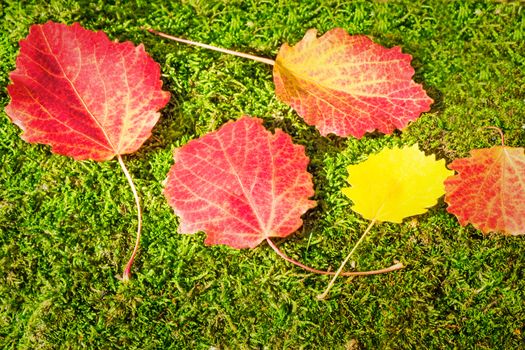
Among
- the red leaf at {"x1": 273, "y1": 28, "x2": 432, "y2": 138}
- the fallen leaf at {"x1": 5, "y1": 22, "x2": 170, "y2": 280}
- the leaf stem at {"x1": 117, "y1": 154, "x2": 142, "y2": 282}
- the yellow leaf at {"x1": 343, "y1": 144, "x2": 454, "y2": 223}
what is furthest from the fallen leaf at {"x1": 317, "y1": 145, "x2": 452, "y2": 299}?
the fallen leaf at {"x1": 5, "y1": 22, "x2": 170, "y2": 280}

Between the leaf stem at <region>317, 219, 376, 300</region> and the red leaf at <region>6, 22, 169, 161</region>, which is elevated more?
the red leaf at <region>6, 22, 169, 161</region>

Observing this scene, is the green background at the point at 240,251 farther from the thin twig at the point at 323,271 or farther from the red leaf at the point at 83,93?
the red leaf at the point at 83,93

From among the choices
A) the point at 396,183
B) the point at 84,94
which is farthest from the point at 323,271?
the point at 84,94

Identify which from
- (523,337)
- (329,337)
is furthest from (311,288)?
(523,337)

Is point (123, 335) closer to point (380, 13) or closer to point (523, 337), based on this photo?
point (523, 337)

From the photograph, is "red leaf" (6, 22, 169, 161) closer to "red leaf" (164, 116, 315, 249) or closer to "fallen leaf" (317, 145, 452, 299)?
"red leaf" (164, 116, 315, 249)

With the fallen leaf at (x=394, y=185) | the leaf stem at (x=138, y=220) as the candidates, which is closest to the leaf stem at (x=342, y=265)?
the fallen leaf at (x=394, y=185)

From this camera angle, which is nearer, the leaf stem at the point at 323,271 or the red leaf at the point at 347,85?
the leaf stem at the point at 323,271
